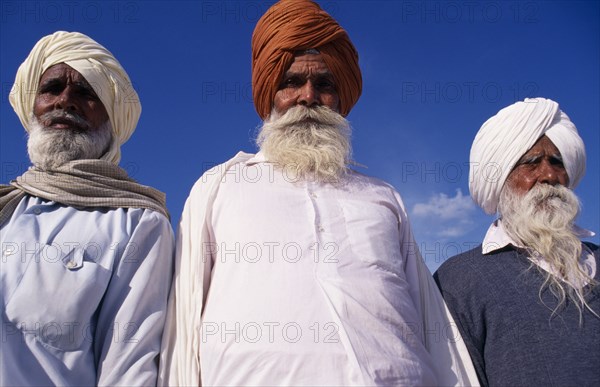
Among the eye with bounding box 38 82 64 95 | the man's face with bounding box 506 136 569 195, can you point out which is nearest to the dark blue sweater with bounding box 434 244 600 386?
the man's face with bounding box 506 136 569 195

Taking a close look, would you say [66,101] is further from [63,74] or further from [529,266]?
[529,266]

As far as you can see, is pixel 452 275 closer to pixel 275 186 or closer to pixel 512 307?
pixel 512 307

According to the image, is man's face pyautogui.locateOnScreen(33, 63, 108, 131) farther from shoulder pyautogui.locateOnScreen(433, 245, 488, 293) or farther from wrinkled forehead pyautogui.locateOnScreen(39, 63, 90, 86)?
shoulder pyautogui.locateOnScreen(433, 245, 488, 293)

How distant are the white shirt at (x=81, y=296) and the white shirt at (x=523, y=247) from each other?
1.57 meters

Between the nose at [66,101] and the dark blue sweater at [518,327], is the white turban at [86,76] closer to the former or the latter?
the nose at [66,101]

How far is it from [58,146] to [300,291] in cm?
126

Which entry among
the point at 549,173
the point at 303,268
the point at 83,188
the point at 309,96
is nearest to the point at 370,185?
the point at 309,96

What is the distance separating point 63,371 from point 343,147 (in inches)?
58.0

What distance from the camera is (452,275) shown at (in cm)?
284

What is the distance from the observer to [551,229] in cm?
283

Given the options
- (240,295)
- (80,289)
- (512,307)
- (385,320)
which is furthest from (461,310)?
(80,289)

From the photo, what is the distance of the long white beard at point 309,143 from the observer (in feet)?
8.21

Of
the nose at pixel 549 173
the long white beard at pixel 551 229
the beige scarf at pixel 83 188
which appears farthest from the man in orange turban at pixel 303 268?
the nose at pixel 549 173

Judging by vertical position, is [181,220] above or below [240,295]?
above
